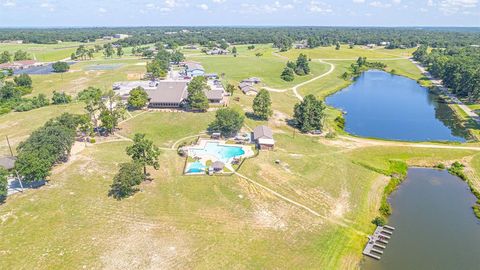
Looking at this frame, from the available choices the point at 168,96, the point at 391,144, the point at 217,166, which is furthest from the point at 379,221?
the point at 168,96

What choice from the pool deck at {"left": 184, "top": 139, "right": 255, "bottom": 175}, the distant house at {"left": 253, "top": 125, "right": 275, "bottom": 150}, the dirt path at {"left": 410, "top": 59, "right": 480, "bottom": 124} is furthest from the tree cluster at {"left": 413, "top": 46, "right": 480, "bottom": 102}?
the pool deck at {"left": 184, "top": 139, "right": 255, "bottom": 175}

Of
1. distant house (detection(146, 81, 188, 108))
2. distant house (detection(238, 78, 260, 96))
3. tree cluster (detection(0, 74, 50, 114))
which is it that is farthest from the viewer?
distant house (detection(238, 78, 260, 96))

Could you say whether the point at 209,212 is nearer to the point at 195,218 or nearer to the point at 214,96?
the point at 195,218

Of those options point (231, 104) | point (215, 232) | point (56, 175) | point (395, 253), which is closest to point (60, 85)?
point (231, 104)

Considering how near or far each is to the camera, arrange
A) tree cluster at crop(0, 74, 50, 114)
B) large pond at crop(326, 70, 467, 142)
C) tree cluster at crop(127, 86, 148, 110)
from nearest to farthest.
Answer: large pond at crop(326, 70, 467, 142) < tree cluster at crop(127, 86, 148, 110) < tree cluster at crop(0, 74, 50, 114)

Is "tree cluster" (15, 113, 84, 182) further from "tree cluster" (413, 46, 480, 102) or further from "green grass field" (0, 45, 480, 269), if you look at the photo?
"tree cluster" (413, 46, 480, 102)

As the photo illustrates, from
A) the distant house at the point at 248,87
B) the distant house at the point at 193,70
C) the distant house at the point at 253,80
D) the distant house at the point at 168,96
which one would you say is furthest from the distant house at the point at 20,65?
the distant house at the point at 253,80
